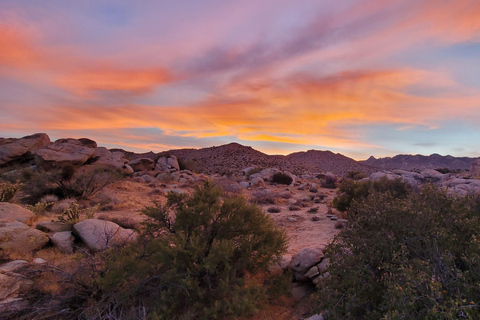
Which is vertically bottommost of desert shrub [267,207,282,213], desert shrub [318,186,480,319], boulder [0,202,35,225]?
desert shrub [267,207,282,213]

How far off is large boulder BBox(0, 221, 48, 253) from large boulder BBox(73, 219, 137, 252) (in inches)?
34.3

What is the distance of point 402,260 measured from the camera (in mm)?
3219

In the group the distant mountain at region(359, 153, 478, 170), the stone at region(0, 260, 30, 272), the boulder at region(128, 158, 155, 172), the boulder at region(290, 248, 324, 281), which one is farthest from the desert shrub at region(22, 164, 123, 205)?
the distant mountain at region(359, 153, 478, 170)

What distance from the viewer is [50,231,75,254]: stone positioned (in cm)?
684

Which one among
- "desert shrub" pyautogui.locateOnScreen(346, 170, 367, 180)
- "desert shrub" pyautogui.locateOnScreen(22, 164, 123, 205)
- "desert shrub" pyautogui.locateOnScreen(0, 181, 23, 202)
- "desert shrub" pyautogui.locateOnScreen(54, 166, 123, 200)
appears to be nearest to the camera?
"desert shrub" pyautogui.locateOnScreen(0, 181, 23, 202)

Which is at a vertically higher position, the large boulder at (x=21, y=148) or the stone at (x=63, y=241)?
the large boulder at (x=21, y=148)

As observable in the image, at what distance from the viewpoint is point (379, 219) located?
13.3ft

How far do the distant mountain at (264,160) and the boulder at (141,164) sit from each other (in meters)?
21.6

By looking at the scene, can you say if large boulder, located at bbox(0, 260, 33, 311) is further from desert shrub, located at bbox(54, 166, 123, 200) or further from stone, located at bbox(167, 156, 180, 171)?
stone, located at bbox(167, 156, 180, 171)

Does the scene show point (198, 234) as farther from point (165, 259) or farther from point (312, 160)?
point (312, 160)

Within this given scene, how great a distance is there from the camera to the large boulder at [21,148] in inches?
891

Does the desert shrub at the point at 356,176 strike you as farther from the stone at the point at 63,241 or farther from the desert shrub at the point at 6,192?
the desert shrub at the point at 6,192

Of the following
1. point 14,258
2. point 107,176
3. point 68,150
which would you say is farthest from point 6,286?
point 68,150

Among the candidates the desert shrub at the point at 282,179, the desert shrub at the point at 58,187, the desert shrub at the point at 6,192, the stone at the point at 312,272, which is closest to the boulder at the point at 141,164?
the desert shrub at the point at 58,187
